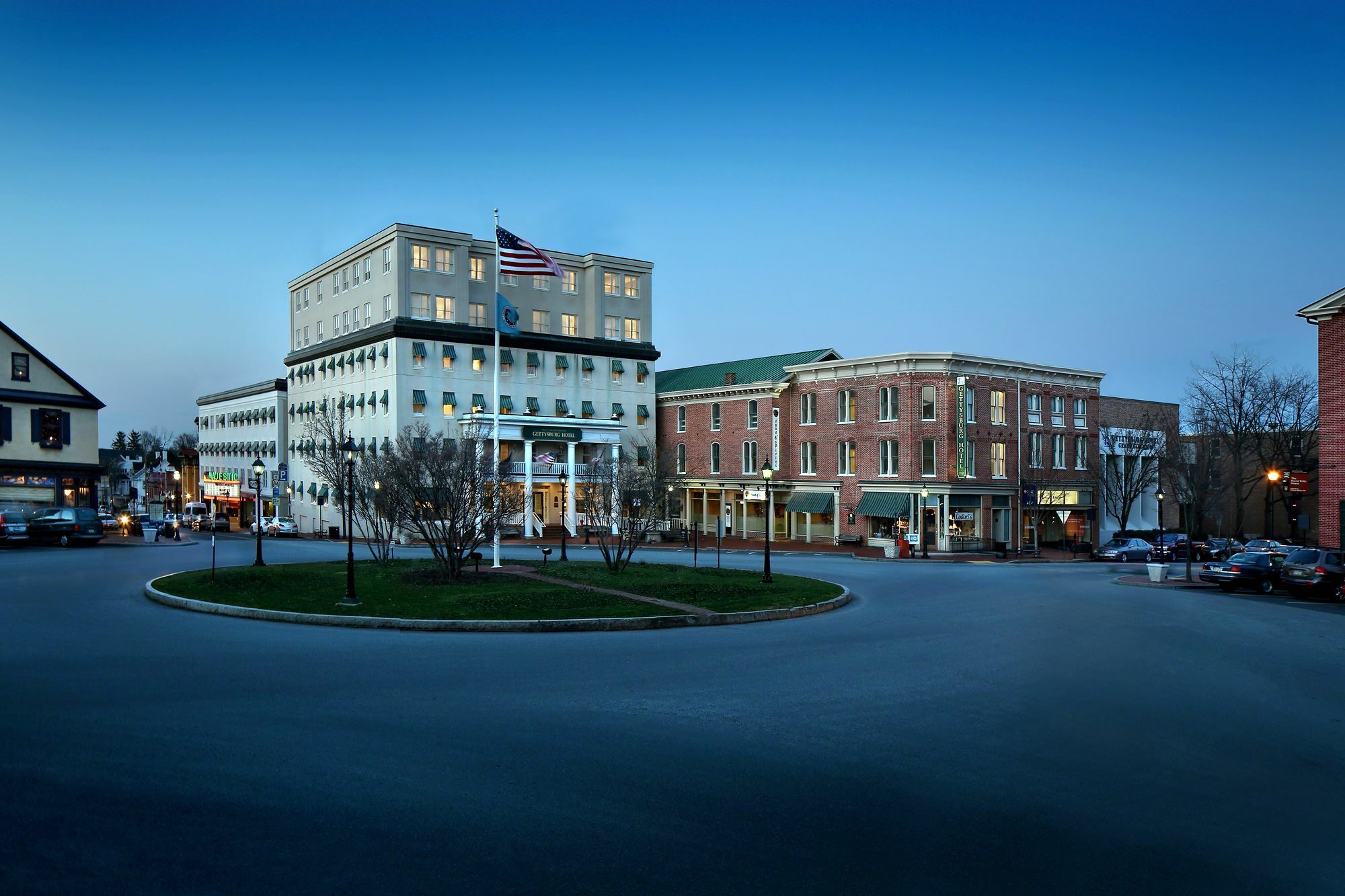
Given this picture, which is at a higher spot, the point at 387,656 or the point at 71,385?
the point at 71,385

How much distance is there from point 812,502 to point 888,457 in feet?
20.6

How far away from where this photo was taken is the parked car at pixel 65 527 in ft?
140

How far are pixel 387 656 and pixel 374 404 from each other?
1929 inches

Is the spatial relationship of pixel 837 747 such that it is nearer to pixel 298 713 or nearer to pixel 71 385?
pixel 298 713

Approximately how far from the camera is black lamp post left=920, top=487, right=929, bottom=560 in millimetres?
47125

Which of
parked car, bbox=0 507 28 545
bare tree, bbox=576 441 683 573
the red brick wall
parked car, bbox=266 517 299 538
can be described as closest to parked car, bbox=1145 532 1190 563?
the red brick wall

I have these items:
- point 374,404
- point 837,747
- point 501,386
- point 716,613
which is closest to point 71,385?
point 374,404

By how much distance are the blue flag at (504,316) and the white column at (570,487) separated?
93.2 ft

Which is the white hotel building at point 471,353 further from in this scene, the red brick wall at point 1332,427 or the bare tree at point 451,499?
the red brick wall at point 1332,427

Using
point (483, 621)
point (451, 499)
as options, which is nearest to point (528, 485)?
point (451, 499)

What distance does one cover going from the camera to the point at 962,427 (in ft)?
173

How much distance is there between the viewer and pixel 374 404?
2375 inches

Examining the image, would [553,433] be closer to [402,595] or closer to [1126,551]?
[1126,551]

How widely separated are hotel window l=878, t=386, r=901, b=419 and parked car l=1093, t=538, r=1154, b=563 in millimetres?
13683
